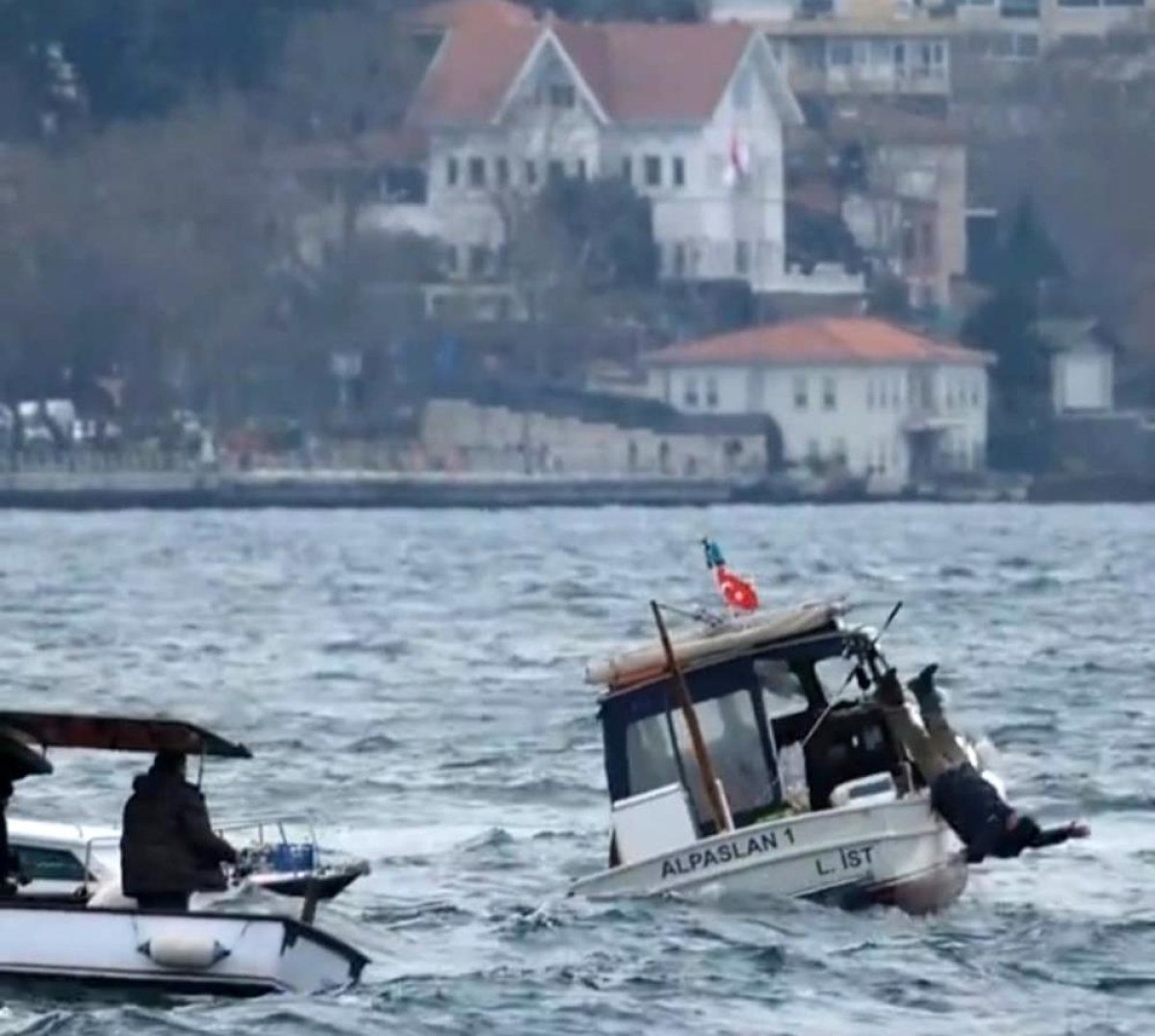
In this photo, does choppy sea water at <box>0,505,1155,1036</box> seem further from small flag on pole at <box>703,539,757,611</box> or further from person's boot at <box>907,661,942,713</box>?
small flag on pole at <box>703,539,757,611</box>

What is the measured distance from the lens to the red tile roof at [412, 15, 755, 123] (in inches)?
6093

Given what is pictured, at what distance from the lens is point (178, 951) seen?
81.9ft

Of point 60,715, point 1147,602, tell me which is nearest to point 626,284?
point 1147,602

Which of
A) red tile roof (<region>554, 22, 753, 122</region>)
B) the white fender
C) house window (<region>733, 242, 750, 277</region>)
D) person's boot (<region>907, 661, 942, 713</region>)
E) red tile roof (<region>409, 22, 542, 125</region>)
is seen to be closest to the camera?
the white fender

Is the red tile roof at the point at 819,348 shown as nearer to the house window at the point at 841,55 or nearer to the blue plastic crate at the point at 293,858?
the house window at the point at 841,55

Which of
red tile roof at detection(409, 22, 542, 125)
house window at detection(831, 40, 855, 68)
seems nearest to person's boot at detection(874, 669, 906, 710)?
red tile roof at detection(409, 22, 542, 125)

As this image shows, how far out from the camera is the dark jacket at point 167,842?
25438mm

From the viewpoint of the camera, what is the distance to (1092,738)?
147 ft

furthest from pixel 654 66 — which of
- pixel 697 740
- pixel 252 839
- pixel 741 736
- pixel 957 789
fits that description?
pixel 957 789

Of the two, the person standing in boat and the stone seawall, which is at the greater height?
the person standing in boat

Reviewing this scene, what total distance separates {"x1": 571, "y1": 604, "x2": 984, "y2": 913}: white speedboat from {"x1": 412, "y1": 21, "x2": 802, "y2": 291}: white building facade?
375ft

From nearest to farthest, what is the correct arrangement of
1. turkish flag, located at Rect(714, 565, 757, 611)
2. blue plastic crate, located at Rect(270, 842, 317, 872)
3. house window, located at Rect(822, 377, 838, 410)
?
1. blue plastic crate, located at Rect(270, 842, 317, 872)
2. turkish flag, located at Rect(714, 565, 757, 611)
3. house window, located at Rect(822, 377, 838, 410)

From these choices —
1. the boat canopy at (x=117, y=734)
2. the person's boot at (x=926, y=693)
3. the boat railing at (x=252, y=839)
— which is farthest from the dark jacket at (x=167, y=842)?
the person's boot at (x=926, y=693)

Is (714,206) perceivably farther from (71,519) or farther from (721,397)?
(71,519)
